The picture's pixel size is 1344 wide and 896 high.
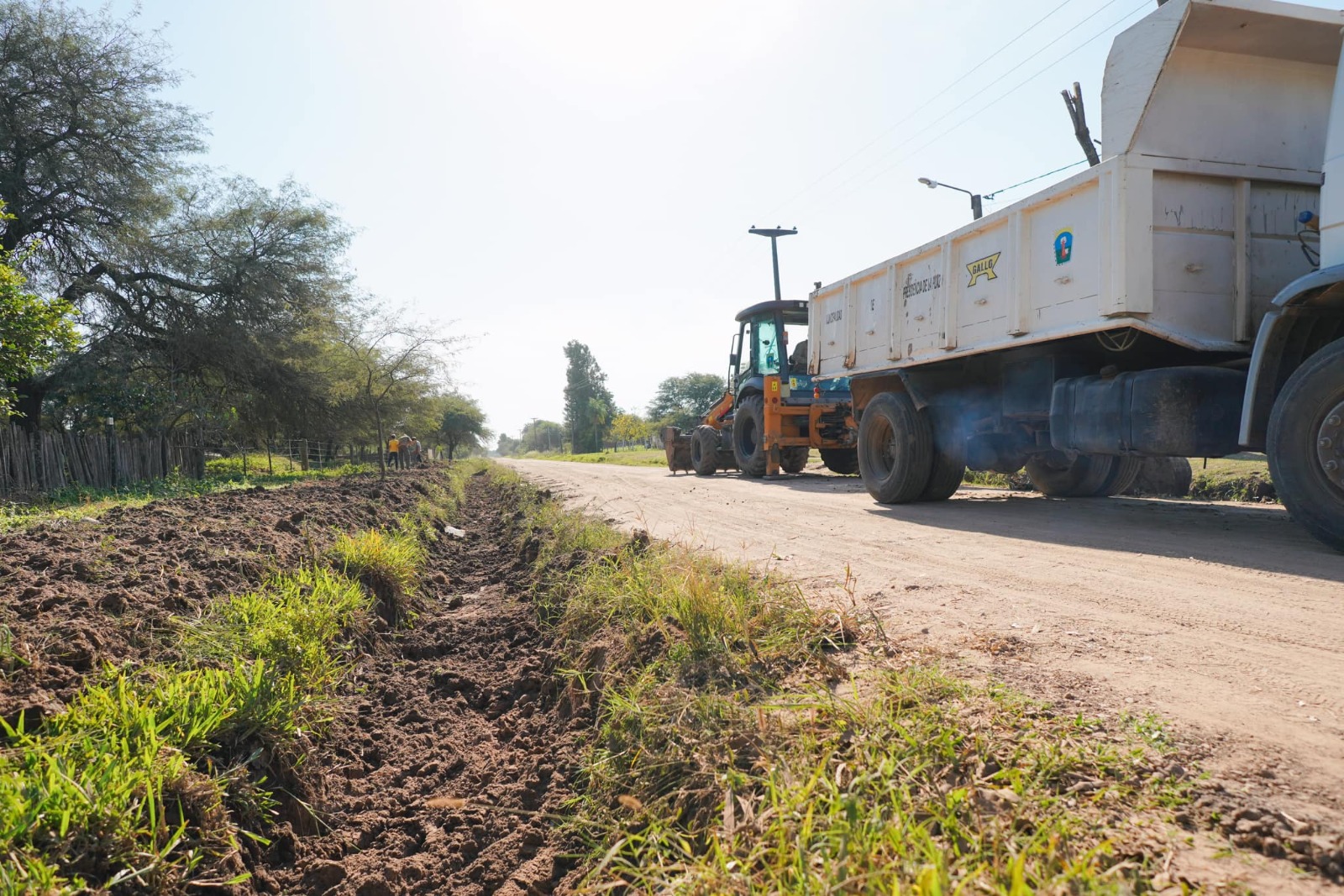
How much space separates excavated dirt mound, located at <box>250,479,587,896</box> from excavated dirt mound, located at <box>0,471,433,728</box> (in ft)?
3.11

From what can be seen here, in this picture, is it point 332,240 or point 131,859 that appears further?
point 332,240

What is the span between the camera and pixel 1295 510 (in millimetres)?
4211

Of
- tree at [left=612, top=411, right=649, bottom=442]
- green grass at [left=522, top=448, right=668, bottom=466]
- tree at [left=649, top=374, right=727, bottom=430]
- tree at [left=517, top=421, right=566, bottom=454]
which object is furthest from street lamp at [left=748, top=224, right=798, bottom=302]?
tree at [left=517, top=421, right=566, bottom=454]

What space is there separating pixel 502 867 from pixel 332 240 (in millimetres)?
21454

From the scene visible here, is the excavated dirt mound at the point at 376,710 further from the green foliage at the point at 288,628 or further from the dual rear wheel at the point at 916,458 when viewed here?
the dual rear wheel at the point at 916,458

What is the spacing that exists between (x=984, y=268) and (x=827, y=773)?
6.33m

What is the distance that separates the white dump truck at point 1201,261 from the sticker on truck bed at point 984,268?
2 cm

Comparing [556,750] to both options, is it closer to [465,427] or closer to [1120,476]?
[1120,476]

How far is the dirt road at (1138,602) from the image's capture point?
192cm

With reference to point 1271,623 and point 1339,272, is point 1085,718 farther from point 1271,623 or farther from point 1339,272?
point 1339,272

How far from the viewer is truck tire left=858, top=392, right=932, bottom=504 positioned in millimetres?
7953

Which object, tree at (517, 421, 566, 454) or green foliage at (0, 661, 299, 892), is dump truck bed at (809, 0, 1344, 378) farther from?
tree at (517, 421, 566, 454)

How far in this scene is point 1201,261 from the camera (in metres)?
5.24

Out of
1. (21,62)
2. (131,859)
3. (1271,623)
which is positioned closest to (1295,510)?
(1271,623)
